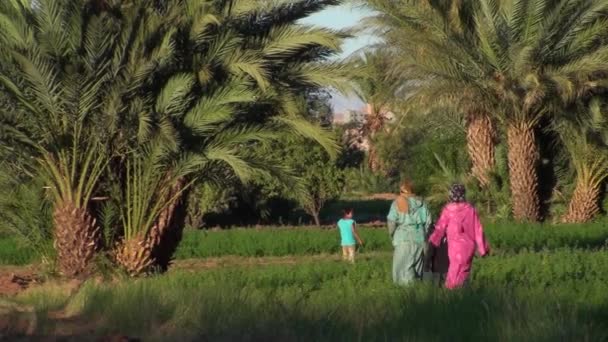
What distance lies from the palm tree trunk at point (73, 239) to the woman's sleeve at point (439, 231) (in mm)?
6885

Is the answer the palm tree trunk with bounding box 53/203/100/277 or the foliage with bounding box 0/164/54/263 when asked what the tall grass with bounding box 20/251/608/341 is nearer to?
the palm tree trunk with bounding box 53/203/100/277

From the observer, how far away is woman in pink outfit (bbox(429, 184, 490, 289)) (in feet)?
46.6

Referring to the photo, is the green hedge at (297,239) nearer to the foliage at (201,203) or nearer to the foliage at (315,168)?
the foliage at (201,203)

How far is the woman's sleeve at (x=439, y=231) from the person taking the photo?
14445 millimetres

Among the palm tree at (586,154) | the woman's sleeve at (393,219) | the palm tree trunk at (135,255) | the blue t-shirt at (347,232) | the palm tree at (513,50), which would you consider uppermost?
the palm tree at (513,50)

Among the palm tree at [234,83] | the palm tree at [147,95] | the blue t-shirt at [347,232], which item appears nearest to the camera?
the palm tree at [147,95]

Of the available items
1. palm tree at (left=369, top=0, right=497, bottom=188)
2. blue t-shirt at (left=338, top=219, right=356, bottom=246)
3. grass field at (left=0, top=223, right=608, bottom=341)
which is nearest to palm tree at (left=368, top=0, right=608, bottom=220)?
palm tree at (left=369, top=0, right=497, bottom=188)

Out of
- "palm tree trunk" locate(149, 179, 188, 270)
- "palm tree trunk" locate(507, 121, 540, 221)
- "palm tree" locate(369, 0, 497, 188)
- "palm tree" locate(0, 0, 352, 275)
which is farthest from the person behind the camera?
"palm tree trunk" locate(507, 121, 540, 221)

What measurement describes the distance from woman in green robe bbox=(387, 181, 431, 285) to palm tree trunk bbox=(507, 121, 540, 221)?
20061mm

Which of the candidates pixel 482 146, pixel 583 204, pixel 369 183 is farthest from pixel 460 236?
pixel 369 183

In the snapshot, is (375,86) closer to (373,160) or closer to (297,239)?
(297,239)

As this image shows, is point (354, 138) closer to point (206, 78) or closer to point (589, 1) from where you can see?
point (589, 1)

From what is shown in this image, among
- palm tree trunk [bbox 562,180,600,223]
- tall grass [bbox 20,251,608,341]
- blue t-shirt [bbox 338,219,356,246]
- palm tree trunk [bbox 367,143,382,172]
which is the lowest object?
tall grass [bbox 20,251,608,341]

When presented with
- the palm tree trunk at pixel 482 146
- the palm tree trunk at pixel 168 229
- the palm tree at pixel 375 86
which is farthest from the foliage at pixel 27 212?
the palm tree trunk at pixel 482 146
